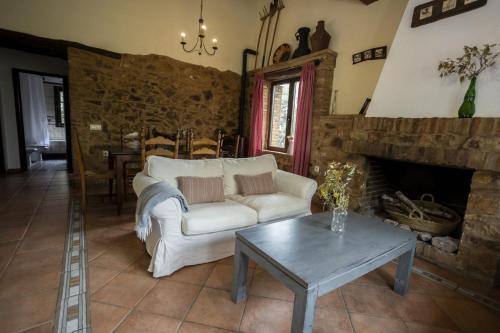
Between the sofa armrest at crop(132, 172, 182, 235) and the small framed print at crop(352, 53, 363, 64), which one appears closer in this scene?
the sofa armrest at crop(132, 172, 182, 235)

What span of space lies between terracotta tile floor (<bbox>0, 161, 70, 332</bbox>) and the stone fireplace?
300 cm

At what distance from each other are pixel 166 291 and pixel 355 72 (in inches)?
131

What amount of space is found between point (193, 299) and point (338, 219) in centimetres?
111

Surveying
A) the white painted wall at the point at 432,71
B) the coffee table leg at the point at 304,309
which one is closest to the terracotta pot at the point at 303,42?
the white painted wall at the point at 432,71

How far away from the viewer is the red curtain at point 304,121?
12.0 feet

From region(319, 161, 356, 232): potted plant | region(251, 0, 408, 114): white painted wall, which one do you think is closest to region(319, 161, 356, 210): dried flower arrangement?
region(319, 161, 356, 232): potted plant

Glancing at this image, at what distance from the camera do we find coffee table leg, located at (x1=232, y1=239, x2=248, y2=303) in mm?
1547

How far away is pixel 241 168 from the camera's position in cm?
272

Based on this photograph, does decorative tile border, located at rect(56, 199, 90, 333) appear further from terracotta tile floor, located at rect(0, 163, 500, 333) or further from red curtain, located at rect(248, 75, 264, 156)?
red curtain, located at rect(248, 75, 264, 156)

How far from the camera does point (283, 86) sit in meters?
4.50

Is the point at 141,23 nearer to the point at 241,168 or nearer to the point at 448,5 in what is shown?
the point at 241,168

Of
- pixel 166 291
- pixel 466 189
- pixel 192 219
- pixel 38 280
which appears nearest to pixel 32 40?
pixel 38 280

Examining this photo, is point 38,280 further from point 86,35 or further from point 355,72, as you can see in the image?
point 355,72

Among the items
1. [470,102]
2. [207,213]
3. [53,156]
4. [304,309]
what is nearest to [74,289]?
[207,213]
